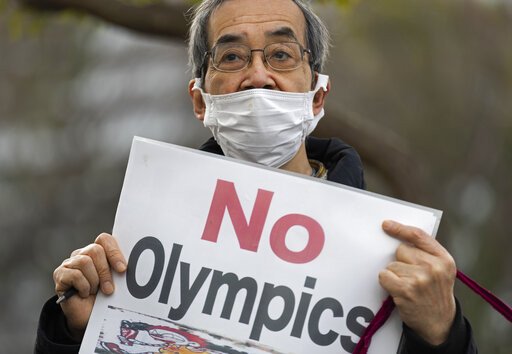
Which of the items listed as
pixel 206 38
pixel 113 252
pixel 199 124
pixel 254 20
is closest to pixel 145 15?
pixel 206 38

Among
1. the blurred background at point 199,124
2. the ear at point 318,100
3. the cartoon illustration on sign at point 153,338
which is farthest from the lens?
the blurred background at point 199,124

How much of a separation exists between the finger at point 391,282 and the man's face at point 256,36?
692 millimetres

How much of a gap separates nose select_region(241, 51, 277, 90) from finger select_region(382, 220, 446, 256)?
0.59m

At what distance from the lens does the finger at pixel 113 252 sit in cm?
182

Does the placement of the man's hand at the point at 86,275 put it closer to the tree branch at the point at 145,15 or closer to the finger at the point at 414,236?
the finger at the point at 414,236

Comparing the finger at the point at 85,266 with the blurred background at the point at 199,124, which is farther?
the blurred background at the point at 199,124

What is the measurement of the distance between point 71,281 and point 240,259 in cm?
46

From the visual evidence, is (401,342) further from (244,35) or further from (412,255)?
(244,35)

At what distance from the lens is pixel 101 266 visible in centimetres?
182

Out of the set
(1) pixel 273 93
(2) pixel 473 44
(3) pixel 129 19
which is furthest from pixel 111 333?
(2) pixel 473 44

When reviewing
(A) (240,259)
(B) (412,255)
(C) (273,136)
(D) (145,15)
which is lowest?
(A) (240,259)

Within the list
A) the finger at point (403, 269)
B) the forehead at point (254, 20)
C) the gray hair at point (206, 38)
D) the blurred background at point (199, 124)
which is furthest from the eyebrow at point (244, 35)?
the blurred background at point (199, 124)

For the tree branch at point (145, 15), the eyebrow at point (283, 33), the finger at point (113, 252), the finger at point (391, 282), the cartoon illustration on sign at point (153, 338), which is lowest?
the cartoon illustration on sign at point (153, 338)

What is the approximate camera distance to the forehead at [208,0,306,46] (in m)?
2.11
